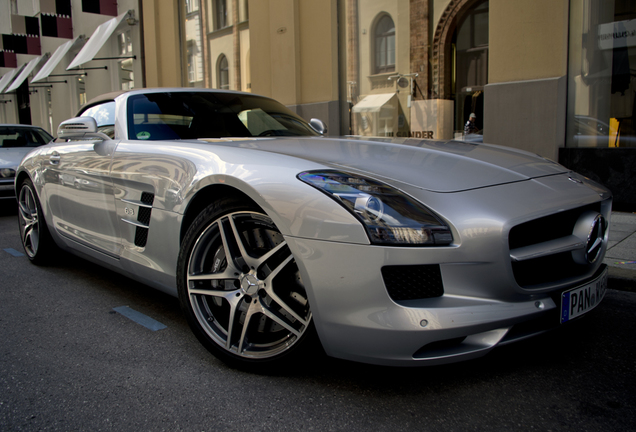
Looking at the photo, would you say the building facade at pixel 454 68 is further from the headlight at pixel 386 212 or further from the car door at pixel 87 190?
the headlight at pixel 386 212

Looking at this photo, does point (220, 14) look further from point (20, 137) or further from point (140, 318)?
point (140, 318)

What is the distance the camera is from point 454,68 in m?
7.71

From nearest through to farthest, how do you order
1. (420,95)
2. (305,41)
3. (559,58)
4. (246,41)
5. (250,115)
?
(250,115)
(559,58)
(420,95)
(305,41)
(246,41)

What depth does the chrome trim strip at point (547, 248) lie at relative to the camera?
188cm

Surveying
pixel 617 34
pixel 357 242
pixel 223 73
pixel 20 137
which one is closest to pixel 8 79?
pixel 223 73

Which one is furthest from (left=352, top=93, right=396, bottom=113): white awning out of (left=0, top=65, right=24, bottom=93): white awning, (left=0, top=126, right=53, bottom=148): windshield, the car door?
(left=0, top=65, right=24, bottom=93): white awning

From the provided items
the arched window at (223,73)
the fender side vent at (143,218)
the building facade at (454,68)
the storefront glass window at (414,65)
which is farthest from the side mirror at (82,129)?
the arched window at (223,73)

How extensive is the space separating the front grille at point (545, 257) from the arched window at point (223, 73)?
35.2ft

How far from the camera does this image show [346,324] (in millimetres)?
1863

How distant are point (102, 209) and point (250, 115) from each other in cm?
114

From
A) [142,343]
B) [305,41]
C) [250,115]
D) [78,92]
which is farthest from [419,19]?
[78,92]

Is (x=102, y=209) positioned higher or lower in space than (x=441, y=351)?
→ higher

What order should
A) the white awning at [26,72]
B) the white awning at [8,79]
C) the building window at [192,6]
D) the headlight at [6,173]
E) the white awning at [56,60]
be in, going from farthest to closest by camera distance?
1. the white awning at [8,79]
2. the white awning at [26,72]
3. the white awning at [56,60]
4. the building window at [192,6]
5. the headlight at [6,173]

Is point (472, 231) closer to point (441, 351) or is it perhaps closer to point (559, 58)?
point (441, 351)
